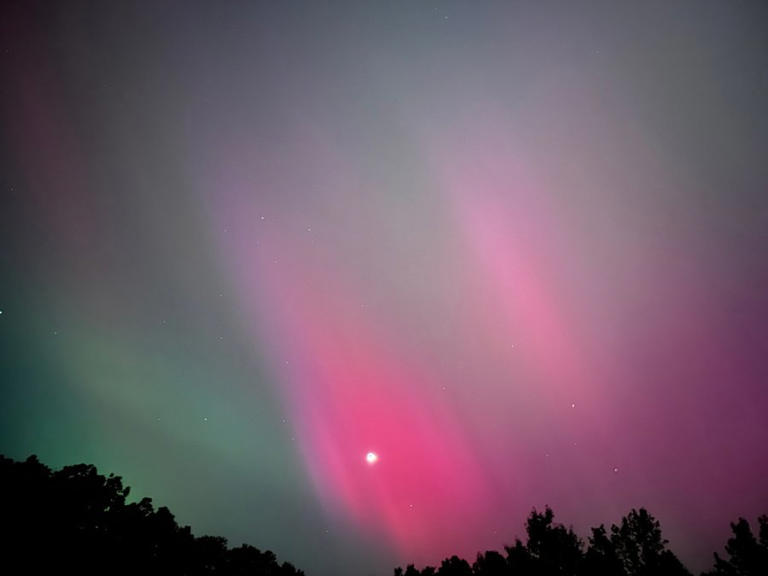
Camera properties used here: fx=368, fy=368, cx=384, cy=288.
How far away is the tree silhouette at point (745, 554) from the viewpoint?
35531mm

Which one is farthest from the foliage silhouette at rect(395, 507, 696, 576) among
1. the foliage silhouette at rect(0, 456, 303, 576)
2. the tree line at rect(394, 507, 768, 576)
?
the foliage silhouette at rect(0, 456, 303, 576)

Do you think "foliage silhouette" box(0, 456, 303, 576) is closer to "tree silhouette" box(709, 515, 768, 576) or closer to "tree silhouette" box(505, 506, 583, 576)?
"tree silhouette" box(505, 506, 583, 576)

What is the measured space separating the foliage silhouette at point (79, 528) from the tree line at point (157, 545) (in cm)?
5

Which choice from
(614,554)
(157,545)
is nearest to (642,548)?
(614,554)

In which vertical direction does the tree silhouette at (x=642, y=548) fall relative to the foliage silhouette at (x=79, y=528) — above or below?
below

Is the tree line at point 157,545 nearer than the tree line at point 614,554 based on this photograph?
Yes

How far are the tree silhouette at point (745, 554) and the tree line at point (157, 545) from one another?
0.08 m

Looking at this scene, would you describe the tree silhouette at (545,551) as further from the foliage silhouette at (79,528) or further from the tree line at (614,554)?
the foliage silhouette at (79,528)

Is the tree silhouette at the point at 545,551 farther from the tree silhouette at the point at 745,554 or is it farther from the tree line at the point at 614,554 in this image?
the tree silhouette at the point at 745,554

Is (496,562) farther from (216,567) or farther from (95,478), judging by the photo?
(95,478)

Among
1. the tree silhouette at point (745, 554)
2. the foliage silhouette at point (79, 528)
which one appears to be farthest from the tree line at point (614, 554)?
the foliage silhouette at point (79, 528)

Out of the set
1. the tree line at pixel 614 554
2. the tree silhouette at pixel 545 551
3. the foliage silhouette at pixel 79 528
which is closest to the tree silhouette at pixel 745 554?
the tree line at pixel 614 554

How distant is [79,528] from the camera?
24.1m

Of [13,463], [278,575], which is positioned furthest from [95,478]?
[278,575]
